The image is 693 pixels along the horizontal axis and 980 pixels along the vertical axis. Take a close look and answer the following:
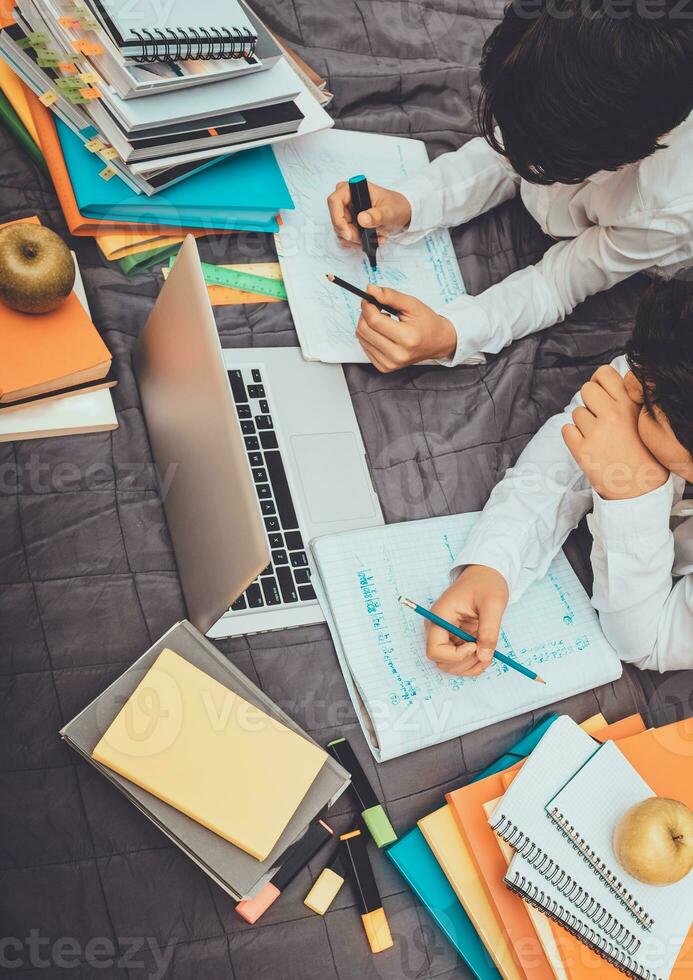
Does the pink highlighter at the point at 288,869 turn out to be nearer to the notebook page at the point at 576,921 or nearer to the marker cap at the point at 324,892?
the marker cap at the point at 324,892

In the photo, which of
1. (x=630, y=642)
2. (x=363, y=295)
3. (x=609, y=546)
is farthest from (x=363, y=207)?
(x=630, y=642)

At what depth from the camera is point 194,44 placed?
2.77 feet

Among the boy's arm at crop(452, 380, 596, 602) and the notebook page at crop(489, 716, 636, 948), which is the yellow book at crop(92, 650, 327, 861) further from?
the boy's arm at crop(452, 380, 596, 602)

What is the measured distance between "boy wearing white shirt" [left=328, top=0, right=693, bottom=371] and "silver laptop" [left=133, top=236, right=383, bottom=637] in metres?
0.12

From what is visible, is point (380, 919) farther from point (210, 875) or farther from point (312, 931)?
point (210, 875)

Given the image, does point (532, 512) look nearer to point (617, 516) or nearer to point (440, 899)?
point (617, 516)

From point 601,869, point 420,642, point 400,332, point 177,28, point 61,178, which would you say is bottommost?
point 601,869

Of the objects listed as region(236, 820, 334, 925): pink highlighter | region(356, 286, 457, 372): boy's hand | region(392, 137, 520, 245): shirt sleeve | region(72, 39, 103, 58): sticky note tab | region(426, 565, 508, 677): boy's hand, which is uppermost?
region(72, 39, 103, 58): sticky note tab

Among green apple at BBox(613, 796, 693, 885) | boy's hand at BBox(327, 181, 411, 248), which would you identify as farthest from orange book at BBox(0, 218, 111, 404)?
green apple at BBox(613, 796, 693, 885)

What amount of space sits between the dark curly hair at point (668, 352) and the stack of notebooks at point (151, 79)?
501 mm

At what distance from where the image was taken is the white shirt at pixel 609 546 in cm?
88

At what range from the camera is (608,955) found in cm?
71

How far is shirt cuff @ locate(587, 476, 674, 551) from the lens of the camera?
862 mm

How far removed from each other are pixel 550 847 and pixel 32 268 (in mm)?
764
